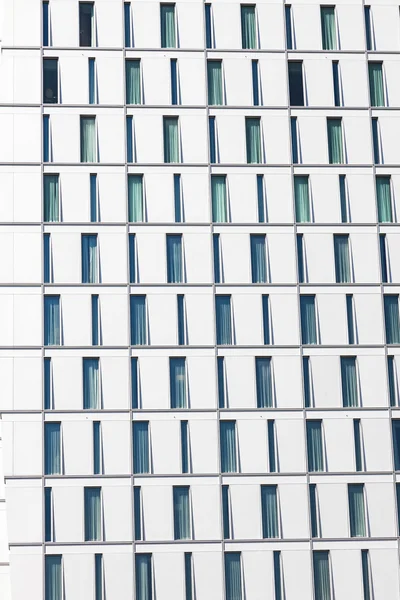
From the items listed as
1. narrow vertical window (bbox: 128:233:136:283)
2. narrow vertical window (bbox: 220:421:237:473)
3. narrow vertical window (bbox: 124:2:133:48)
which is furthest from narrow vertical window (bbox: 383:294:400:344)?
narrow vertical window (bbox: 124:2:133:48)

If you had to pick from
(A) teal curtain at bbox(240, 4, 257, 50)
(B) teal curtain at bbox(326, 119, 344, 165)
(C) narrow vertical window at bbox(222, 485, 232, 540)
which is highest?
(A) teal curtain at bbox(240, 4, 257, 50)

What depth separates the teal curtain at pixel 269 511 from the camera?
45812 millimetres

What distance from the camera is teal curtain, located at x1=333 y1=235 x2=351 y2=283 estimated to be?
48.3 m

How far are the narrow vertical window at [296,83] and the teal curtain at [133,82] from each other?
624 cm

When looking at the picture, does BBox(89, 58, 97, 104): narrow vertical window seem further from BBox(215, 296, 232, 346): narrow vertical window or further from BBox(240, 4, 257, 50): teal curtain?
BBox(215, 296, 232, 346): narrow vertical window

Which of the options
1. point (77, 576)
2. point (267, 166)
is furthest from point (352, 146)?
point (77, 576)

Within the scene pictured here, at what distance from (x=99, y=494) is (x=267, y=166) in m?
14.6

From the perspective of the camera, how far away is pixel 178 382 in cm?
4681

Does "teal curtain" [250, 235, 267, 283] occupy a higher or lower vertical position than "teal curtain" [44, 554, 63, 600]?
higher

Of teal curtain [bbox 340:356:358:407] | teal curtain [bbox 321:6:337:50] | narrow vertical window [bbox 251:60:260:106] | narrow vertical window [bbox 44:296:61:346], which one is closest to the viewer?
narrow vertical window [bbox 44:296:61:346]

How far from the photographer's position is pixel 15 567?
44938 mm

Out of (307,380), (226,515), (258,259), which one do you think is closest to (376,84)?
(258,259)

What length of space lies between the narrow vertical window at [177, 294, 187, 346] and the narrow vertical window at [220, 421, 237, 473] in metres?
3.52

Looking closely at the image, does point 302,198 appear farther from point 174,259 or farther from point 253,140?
point 174,259
